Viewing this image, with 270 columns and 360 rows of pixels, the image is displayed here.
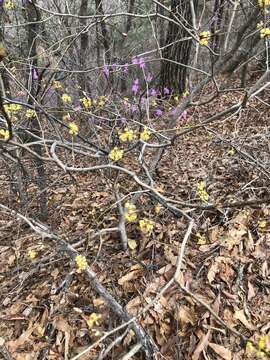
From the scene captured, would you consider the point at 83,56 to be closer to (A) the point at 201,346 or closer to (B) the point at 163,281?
(B) the point at 163,281

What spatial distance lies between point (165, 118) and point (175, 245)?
9.06 ft

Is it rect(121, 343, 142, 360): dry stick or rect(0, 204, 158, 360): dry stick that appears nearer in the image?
rect(121, 343, 142, 360): dry stick

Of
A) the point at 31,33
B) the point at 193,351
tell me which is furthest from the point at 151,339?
the point at 31,33

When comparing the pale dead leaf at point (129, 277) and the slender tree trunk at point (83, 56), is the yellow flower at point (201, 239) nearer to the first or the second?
the pale dead leaf at point (129, 277)

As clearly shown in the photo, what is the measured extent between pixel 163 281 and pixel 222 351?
1.93ft

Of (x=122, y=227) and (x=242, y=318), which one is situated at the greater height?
(x=122, y=227)

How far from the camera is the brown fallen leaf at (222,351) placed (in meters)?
2.13

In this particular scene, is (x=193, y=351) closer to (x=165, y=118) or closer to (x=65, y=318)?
(x=65, y=318)

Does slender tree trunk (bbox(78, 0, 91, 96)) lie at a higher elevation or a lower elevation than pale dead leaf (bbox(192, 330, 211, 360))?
higher

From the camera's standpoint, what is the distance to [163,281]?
254 centimetres

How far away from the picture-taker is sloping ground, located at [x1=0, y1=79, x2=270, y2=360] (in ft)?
7.39

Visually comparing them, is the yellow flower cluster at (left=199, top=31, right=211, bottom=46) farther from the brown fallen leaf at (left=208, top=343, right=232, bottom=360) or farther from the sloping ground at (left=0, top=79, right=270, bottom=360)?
the brown fallen leaf at (left=208, top=343, right=232, bottom=360)

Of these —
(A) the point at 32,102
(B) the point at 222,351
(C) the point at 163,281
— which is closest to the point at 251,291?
(B) the point at 222,351

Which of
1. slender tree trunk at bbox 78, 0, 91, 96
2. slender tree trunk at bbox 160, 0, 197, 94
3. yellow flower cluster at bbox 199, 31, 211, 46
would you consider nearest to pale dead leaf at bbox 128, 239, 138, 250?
yellow flower cluster at bbox 199, 31, 211, 46
